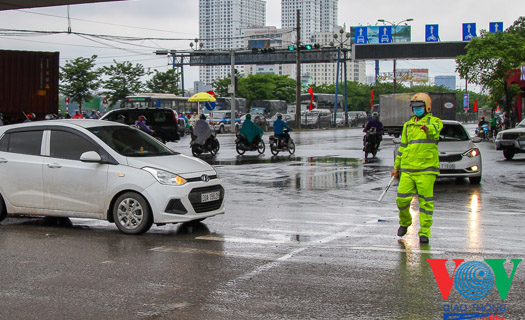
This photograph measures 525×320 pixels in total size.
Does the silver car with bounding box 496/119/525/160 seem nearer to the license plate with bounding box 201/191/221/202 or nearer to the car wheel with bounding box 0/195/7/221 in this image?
the license plate with bounding box 201/191/221/202

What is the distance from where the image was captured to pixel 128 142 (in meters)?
9.79

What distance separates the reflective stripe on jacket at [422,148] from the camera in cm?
813

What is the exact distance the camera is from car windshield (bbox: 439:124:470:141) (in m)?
16.7

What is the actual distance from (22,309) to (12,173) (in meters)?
4.68

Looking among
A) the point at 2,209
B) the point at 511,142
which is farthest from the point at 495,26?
the point at 2,209

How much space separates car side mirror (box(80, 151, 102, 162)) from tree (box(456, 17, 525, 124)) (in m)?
33.3

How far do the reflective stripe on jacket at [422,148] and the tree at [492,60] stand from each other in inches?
1279

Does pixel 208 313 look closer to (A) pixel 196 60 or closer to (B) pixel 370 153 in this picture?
(B) pixel 370 153

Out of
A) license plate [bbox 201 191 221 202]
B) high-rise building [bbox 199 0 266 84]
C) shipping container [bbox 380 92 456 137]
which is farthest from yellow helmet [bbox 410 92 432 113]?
high-rise building [bbox 199 0 266 84]

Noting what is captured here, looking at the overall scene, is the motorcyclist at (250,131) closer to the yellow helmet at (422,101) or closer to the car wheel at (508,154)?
the car wheel at (508,154)

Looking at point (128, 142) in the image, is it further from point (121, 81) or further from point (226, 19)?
point (226, 19)

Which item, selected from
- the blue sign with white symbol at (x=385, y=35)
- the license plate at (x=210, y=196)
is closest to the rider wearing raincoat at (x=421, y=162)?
the license plate at (x=210, y=196)

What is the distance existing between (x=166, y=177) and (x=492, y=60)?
3461cm

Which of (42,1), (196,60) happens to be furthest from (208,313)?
(196,60)
